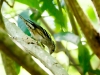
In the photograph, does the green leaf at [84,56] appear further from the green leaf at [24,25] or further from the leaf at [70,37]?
the green leaf at [24,25]

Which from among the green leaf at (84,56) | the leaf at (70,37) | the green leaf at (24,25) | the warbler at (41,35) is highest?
the green leaf at (24,25)

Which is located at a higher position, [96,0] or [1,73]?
[96,0]

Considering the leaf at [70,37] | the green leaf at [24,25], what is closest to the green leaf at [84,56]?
the leaf at [70,37]

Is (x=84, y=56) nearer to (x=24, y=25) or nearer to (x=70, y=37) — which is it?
(x=70, y=37)

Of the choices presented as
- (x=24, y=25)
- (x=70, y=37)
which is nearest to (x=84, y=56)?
(x=70, y=37)

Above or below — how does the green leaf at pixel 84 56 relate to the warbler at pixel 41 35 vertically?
below

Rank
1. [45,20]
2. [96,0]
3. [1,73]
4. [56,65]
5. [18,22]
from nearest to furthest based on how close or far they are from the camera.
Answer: [56,65], [96,0], [18,22], [1,73], [45,20]

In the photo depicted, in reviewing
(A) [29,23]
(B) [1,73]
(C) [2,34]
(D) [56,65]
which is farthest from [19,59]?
(B) [1,73]

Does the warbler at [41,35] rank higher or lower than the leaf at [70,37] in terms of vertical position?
higher

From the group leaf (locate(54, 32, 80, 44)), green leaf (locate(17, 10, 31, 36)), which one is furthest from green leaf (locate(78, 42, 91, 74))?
green leaf (locate(17, 10, 31, 36))

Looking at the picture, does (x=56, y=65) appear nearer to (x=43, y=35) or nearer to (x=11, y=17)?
(x=43, y=35)

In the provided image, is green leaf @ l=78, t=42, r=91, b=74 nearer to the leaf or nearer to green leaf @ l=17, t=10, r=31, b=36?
the leaf
